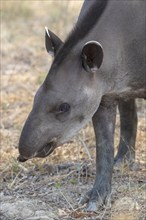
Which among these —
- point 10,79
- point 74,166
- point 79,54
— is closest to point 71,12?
point 10,79

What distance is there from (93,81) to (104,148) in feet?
2.38

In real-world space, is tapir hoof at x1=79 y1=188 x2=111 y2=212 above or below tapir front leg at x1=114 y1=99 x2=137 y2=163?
below

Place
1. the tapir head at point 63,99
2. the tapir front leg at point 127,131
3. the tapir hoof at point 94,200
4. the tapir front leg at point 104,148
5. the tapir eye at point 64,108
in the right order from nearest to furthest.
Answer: the tapir head at point 63,99, the tapir eye at point 64,108, the tapir hoof at point 94,200, the tapir front leg at point 104,148, the tapir front leg at point 127,131

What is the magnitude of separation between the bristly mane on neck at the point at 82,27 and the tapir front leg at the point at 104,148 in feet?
2.16

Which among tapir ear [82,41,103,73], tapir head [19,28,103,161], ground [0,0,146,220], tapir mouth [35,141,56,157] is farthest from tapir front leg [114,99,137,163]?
tapir mouth [35,141,56,157]

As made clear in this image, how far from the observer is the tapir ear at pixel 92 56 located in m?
5.85

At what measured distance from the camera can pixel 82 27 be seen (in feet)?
20.1

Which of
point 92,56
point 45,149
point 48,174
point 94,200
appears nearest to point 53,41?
point 92,56

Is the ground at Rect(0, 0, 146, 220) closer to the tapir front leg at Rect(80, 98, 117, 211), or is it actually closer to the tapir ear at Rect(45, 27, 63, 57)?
the tapir front leg at Rect(80, 98, 117, 211)

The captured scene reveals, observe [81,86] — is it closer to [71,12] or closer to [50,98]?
[50,98]

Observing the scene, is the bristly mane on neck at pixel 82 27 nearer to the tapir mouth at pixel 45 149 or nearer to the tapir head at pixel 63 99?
the tapir head at pixel 63 99

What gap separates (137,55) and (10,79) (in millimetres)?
4745

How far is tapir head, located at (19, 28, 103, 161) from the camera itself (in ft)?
19.1

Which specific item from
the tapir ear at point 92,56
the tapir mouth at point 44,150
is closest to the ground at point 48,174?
the tapir mouth at point 44,150
